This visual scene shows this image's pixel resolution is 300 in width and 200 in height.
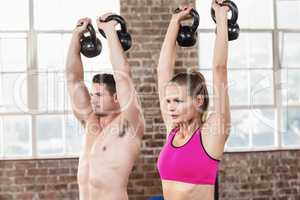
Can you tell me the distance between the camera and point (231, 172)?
516 centimetres

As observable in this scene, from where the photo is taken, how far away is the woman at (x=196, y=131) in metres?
2.21

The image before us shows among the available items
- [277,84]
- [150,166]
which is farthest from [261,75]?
[150,166]

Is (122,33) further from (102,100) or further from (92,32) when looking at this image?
(102,100)

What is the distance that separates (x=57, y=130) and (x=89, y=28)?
228cm

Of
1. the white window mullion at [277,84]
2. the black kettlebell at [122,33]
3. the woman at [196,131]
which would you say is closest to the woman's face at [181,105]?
the woman at [196,131]

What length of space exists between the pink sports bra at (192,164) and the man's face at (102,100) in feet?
2.17

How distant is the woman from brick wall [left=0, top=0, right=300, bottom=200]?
8.55ft

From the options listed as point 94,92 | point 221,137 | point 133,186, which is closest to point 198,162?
point 221,137

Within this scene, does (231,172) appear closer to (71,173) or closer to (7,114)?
(71,173)

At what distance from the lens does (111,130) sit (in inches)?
110

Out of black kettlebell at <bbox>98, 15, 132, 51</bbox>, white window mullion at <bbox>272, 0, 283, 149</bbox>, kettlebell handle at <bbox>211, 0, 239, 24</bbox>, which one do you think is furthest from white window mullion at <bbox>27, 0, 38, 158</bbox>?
kettlebell handle at <bbox>211, 0, 239, 24</bbox>

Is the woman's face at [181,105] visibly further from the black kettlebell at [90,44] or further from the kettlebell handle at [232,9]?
the black kettlebell at [90,44]

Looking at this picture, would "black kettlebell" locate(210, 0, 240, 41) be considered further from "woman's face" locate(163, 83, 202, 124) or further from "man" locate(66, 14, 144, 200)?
"man" locate(66, 14, 144, 200)

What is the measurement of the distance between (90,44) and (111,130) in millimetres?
507
